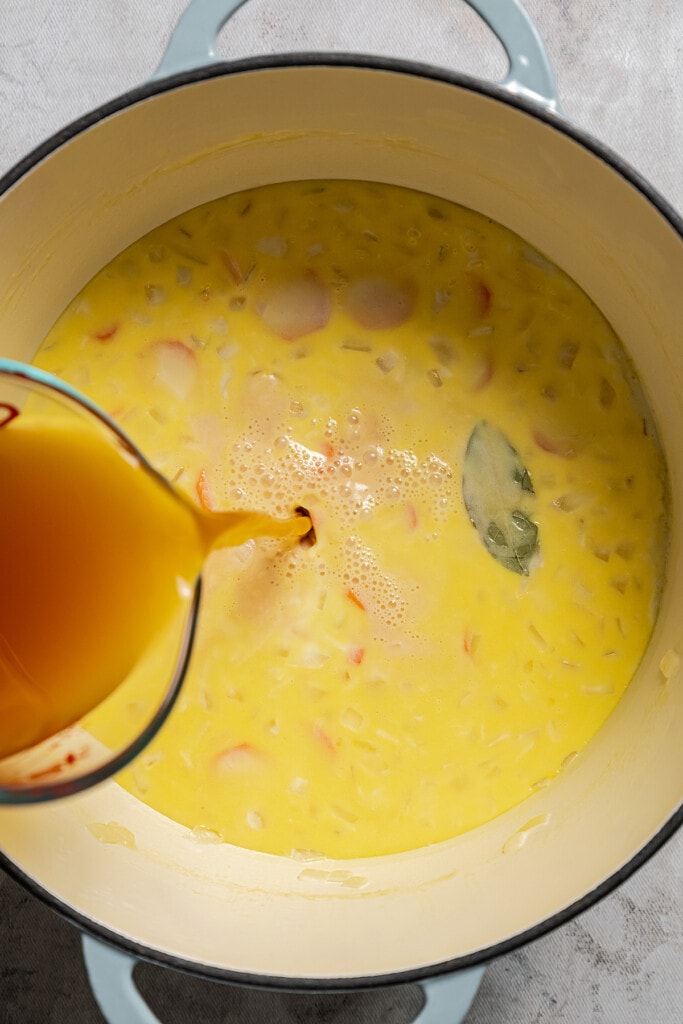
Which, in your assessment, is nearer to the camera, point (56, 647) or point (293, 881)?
point (56, 647)

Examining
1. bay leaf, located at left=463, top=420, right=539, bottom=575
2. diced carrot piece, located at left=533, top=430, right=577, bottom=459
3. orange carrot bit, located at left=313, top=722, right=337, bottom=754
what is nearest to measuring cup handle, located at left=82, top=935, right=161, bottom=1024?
orange carrot bit, located at left=313, top=722, right=337, bottom=754

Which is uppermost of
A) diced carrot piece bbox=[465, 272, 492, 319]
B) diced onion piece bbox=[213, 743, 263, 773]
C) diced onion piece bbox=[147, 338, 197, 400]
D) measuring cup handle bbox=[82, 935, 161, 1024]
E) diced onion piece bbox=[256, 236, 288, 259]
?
diced onion piece bbox=[256, 236, 288, 259]

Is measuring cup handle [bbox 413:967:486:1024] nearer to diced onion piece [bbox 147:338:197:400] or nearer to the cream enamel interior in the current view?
the cream enamel interior

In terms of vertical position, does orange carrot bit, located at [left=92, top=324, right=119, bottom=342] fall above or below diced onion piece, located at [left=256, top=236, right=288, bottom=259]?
below

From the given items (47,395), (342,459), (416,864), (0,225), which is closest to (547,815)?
(416,864)

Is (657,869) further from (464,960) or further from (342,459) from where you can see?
(342,459)

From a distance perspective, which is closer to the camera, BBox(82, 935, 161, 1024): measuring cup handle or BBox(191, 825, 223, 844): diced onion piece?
BBox(82, 935, 161, 1024): measuring cup handle

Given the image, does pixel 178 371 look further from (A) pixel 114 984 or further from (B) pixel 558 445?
(A) pixel 114 984
